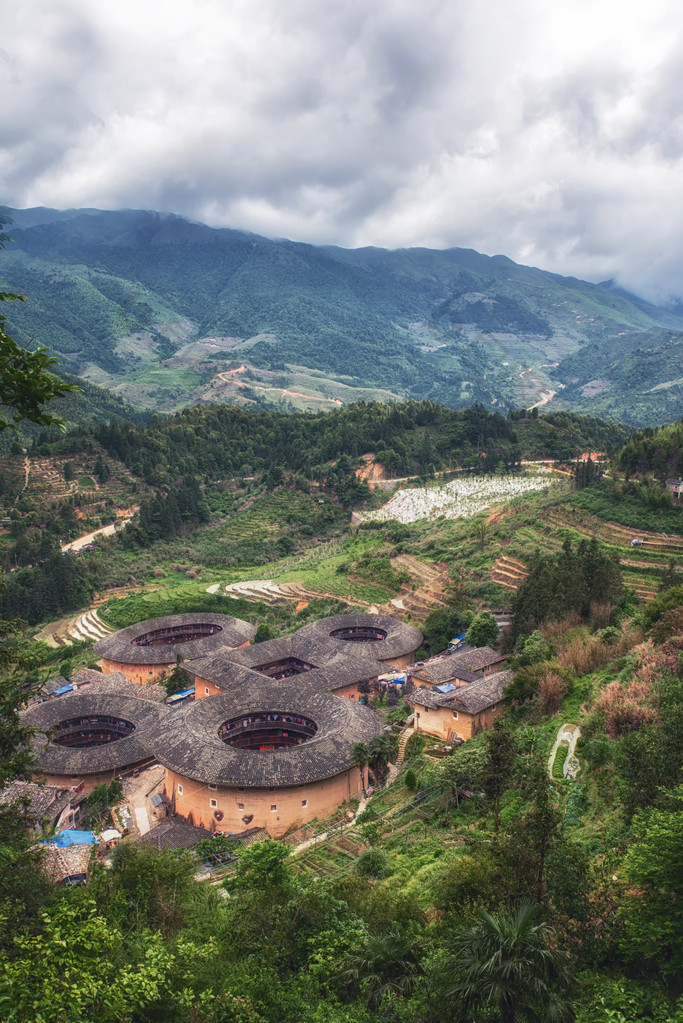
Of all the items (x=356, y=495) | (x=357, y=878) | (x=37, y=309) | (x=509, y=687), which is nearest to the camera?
(x=357, y=878)

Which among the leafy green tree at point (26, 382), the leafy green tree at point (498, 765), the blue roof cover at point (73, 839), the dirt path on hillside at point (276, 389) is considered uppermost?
the dirt path on hillside at point (276, 389)

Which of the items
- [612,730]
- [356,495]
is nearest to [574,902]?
[612,730]

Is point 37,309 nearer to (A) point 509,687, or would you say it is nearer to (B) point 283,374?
(B) point 283,374

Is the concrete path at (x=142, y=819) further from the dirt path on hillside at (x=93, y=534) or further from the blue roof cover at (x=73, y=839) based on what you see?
the dirt path on hillside at (x=93, y=534)

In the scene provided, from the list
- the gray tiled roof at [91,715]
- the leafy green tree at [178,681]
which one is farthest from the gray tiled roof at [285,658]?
the gray tiled roof at [91,715]

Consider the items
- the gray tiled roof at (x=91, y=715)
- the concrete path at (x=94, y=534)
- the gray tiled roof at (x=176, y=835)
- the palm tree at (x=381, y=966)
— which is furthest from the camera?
the concrete path at (x=94, y=534)

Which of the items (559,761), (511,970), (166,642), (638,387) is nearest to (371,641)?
(166,642)

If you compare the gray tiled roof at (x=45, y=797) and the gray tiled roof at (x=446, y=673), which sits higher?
the gray tiled roof at (x=446, y=673)
